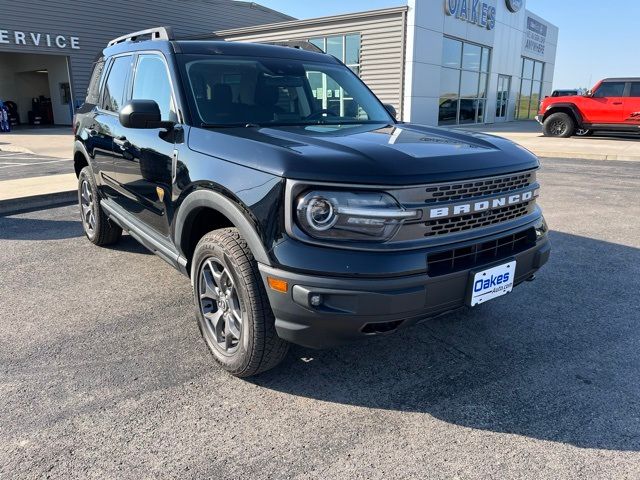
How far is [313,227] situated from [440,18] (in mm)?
19680

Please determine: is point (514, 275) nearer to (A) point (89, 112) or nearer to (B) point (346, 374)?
(B) point (346, 374)

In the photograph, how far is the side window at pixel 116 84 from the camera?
4.26 meters

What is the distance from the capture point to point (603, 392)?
2.72 metres

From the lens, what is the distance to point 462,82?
22.6 meters

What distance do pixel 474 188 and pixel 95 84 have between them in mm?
4206

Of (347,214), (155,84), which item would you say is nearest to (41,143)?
(155,84)

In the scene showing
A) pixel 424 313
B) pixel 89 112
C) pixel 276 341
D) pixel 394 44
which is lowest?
pixel 276 341

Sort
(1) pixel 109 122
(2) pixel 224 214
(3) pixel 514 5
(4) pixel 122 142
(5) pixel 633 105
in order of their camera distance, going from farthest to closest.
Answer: (3) pixel 514 5
(5) pixel 633 105
(1) pixel 109 122
(4) pixel 122 142
(2) pixel 224 214

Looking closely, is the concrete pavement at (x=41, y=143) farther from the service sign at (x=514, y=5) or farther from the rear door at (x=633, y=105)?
the service sign at (x=514, y=5)

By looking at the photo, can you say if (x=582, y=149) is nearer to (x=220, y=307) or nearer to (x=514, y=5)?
(x=220, y=307)

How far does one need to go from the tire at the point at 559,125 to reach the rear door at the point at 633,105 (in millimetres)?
1814

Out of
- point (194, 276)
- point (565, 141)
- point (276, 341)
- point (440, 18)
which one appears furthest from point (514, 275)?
point (440, 18)

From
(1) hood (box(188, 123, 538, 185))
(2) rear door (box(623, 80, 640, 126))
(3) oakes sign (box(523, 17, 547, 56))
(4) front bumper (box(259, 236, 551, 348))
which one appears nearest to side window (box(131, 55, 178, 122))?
(1) hood (box(188, 123, 538, 185))

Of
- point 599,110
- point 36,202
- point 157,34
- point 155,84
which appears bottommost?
point 36,202
